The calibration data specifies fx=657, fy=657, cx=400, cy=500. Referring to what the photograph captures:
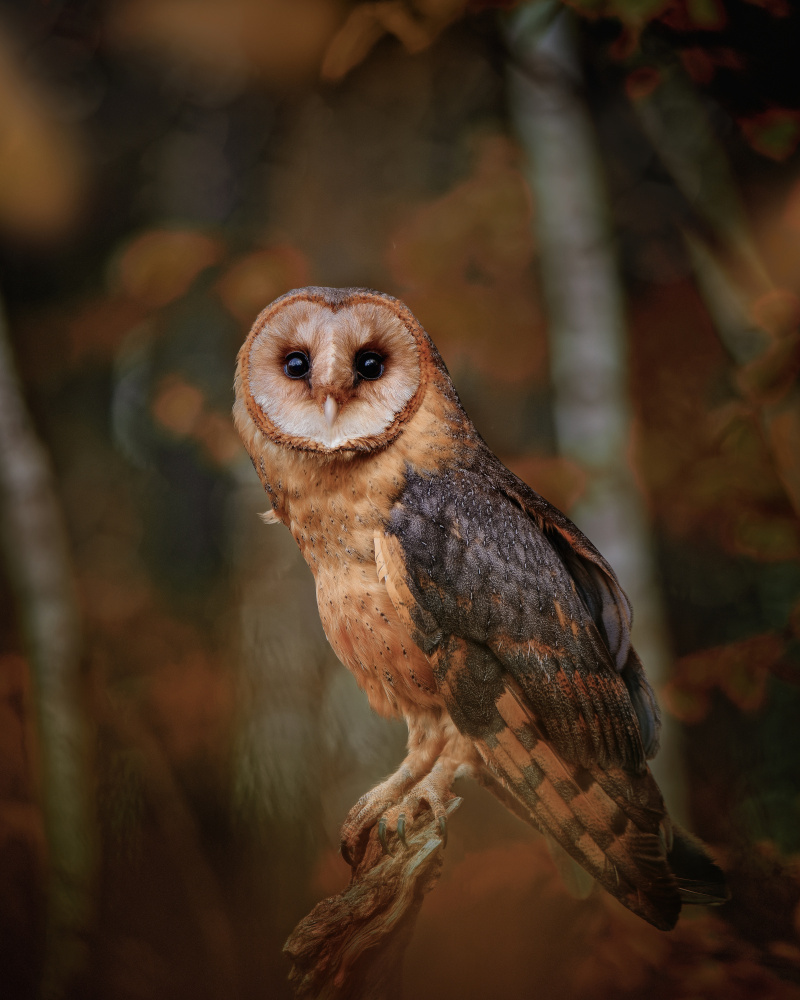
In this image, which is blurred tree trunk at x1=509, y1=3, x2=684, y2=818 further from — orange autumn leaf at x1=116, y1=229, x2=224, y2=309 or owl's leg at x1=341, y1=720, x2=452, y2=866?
orange autumn leaf at x1=116, y1=229, x2=224, y2=309

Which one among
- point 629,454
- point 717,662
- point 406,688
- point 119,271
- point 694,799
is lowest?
point 694,799

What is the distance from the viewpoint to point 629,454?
124cm

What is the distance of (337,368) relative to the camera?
93 cm

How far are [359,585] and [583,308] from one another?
684 mm

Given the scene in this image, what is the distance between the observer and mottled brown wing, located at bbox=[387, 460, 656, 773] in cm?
98

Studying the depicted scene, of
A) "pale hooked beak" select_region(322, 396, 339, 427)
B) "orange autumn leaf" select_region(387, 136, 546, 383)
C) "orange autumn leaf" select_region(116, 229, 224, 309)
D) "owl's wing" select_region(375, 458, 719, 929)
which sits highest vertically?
"orange autumn leaf" select_region(116, 229, 224, 309)

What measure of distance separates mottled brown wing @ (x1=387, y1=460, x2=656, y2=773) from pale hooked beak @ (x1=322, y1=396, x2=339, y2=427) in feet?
0.51

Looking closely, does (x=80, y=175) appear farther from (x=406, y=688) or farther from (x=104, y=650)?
(x=406, y=688)

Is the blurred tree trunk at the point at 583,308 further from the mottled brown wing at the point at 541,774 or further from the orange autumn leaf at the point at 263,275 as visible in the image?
the orange autumn leaf at the point at 263,275

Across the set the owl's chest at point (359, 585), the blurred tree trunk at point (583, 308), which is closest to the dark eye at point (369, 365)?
the owl's chest at point (359, 585)

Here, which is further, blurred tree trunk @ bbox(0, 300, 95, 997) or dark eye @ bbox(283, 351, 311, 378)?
blurred tree trunk @ bbox(0, 300, 95, 997)

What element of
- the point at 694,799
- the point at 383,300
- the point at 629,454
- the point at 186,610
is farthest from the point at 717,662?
the point at 186,610

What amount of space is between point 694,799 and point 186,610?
1010 millimetres

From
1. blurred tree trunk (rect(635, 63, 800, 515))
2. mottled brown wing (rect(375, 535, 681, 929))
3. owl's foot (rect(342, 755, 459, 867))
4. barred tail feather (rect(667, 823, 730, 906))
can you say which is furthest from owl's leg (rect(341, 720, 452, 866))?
blurred tree trunk (rect(635, 63, 800, 515))
